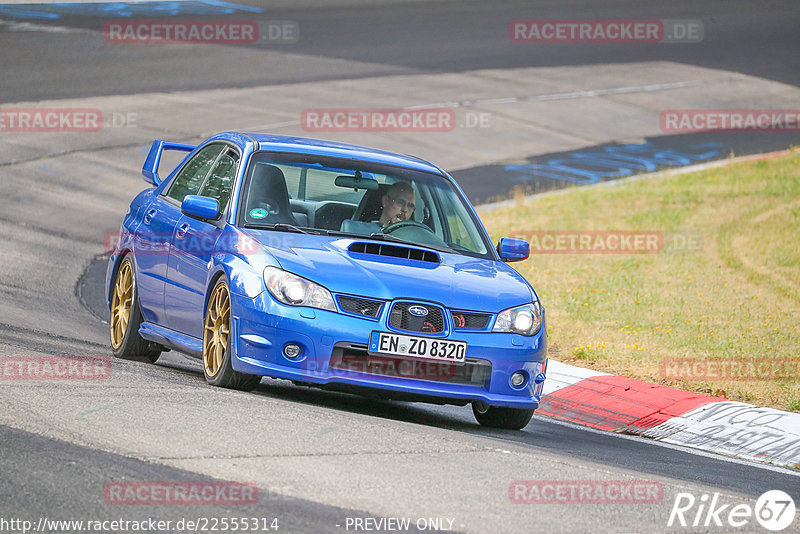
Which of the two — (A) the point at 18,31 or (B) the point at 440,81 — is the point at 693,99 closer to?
(B) the point at 440,81

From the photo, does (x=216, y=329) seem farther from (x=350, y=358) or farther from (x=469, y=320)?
(x=469, y=320)

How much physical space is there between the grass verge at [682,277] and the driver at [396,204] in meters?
3.01

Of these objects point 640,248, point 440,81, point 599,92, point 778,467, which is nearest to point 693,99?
point 599,92

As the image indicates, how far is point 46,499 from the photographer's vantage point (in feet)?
17.8

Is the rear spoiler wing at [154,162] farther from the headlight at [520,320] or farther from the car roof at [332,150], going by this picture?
the headlight at [520,320]

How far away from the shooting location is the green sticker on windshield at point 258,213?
28.3ft

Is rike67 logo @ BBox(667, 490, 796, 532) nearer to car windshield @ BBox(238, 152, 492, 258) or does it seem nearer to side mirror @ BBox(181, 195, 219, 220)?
car windshield @ BBox(238, 152, 492, 258)

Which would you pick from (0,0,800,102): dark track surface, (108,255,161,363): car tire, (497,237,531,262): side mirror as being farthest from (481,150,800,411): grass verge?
(0,0,800,102): dark track surface

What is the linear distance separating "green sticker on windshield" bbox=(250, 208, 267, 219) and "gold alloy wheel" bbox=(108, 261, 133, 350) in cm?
160

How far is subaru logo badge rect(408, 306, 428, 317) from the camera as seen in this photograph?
7793 mm

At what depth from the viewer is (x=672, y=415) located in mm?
9844

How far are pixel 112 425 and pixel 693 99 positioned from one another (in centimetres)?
2462

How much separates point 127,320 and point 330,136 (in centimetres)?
1376

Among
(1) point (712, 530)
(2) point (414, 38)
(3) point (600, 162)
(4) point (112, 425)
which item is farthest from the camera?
(2) point (414, 38)
